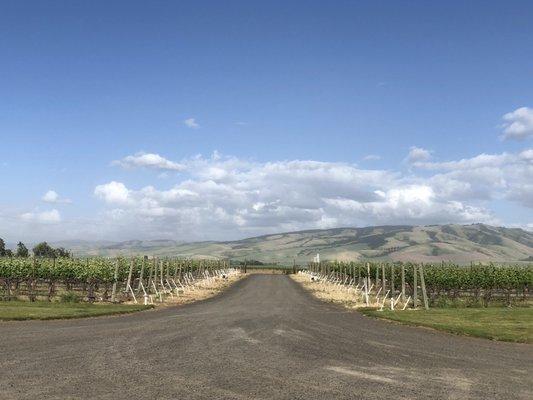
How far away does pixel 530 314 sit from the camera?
33.8 metres

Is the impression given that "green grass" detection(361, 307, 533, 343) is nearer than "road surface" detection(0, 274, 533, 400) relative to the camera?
No

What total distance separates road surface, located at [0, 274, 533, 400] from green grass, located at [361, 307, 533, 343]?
1.52 metres

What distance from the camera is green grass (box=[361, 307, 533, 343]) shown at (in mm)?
25117

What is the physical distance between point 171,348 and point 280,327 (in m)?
7.88

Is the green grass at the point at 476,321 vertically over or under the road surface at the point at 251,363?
under

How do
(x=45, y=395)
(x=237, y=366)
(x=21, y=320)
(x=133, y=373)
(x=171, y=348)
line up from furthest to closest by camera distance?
1. (x=21, y=320)
2. (x=171, y=348)
3. (x=237, y=366)
4. (x=133, y=373)
5. (x=45, y=395)

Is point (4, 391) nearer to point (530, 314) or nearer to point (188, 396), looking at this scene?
point (188, 396)

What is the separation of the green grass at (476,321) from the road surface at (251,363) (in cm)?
152

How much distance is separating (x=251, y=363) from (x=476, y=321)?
18885 mm

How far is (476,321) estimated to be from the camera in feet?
100

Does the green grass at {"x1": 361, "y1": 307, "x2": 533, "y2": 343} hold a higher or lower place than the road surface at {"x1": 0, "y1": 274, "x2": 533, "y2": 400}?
lower

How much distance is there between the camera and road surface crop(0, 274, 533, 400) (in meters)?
13.1

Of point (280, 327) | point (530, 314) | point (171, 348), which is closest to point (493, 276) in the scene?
point (530, 314)

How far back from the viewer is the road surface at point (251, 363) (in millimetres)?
13117
